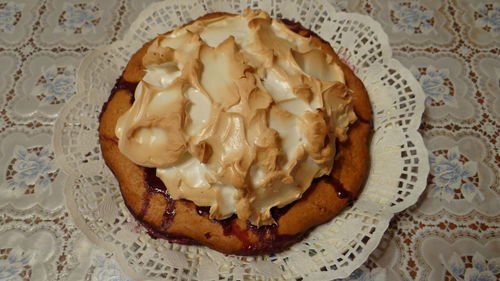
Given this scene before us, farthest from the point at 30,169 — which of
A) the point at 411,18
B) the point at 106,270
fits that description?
the point at 411,18

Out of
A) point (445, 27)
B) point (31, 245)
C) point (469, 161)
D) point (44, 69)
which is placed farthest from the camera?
point (445, 27)

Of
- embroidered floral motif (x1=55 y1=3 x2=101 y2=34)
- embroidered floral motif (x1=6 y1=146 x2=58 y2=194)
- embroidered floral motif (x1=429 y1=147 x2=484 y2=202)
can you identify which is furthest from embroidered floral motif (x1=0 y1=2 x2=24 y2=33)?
embroidered floral motif (x1=429 y1=147 x2=484 y2=202)

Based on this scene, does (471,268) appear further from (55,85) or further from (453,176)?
(55,85)

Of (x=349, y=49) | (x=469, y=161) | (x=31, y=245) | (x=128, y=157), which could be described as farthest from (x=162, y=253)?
(x=469, y=161)

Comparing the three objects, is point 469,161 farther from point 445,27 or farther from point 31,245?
point 31,245

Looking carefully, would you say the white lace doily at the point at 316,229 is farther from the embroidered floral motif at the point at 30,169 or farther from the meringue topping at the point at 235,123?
the embroidered floral motif at the point at 30,169

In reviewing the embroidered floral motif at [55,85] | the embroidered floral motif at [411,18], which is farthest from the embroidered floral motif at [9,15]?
the embroidered floral motif at [411,18]
